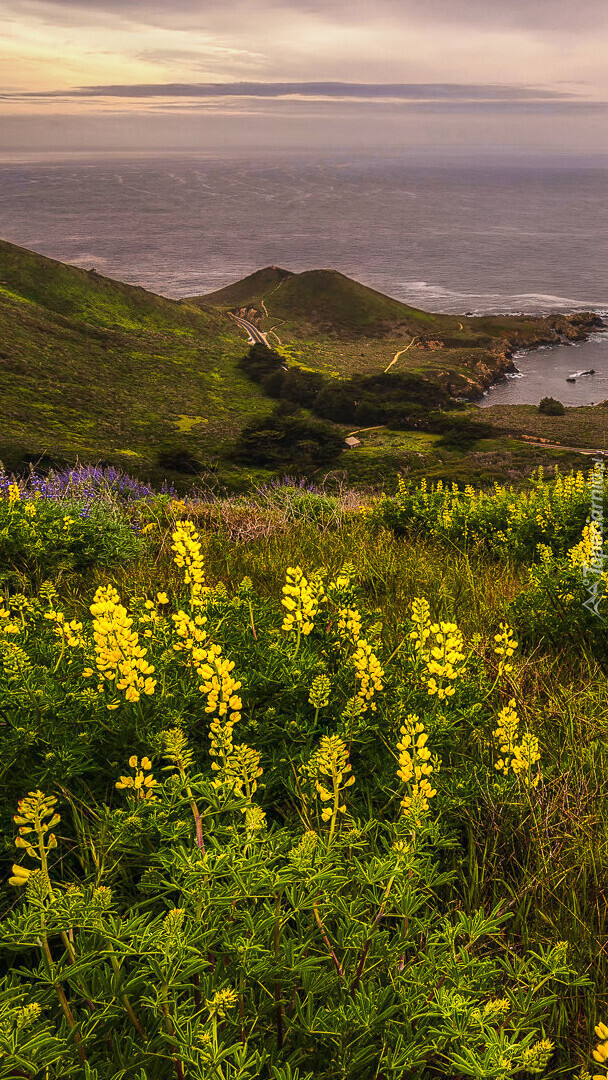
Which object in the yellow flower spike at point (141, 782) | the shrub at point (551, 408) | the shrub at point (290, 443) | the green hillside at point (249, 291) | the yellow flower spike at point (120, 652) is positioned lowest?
the shrub at point (290, 443)

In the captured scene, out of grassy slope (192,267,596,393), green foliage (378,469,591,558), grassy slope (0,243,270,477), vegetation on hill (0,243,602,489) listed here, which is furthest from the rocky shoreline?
green foliage (378,469,591,558)

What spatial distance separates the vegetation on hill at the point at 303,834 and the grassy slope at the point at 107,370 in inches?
1625

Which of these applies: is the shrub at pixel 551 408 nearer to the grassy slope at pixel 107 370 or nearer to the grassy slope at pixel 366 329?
the grassy slope at pixel 366 329

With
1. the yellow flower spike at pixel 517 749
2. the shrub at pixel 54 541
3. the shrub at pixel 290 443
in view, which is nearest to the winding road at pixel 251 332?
the shrub at pixel 290 443

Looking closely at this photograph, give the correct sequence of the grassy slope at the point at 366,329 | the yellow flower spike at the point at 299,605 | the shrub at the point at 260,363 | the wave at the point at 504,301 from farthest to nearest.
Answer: the wave at the point at 504,301
the grassy slope at the point at 366,329
the shrub at the point at 260,363
the yellow flower spike at the point at 299,605

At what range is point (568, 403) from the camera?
240 ft

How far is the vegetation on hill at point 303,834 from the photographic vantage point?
1.42 metres

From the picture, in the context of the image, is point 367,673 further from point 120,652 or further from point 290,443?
point 290,443

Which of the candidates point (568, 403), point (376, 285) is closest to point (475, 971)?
point (568, 403)

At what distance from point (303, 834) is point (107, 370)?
241 ft

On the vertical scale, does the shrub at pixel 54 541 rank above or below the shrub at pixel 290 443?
above

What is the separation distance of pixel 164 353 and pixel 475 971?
8117 centimetres

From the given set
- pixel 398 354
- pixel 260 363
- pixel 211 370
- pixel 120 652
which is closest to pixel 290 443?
pixel 211 370

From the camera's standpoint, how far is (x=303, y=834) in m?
1.92
